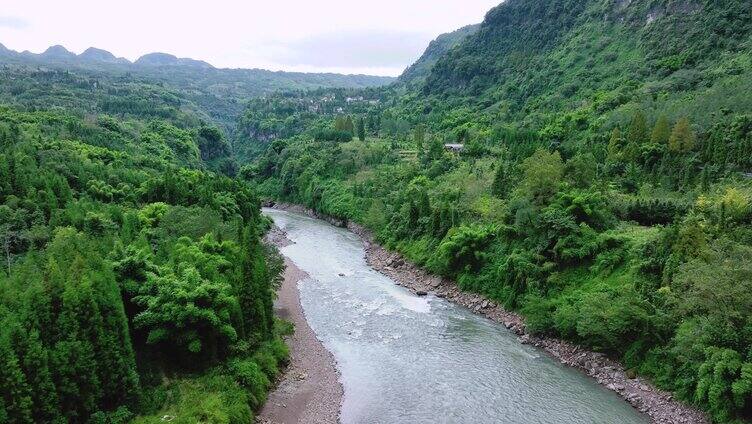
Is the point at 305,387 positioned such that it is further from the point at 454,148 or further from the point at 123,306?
the point at 454,148

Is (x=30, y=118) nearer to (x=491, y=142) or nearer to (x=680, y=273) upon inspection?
(x=491, y=142)

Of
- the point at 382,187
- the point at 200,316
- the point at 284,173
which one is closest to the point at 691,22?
the point at 382,187

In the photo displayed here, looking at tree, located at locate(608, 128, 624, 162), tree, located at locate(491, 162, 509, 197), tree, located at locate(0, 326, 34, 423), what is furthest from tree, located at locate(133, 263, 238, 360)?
tree, located at locate(608, 128, 624, 162)

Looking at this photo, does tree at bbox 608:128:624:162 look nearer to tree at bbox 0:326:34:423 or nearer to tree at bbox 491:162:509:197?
tree at bbox 491:162:509:197

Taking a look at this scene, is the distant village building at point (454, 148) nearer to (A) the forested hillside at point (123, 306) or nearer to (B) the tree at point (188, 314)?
(A) the forested hillside at point (123, 306)

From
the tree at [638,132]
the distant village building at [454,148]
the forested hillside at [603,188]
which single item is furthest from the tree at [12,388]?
the distant village building at [454,148]

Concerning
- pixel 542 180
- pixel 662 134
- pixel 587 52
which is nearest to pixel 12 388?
pixel 542 180
